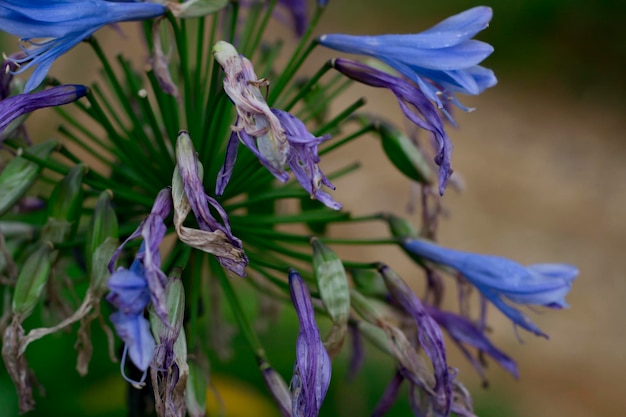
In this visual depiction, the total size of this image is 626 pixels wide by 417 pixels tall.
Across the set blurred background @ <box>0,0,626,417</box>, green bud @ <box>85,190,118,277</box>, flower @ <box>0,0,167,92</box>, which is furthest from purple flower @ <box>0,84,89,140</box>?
blurred background @ <box>0,0,626,417</box>

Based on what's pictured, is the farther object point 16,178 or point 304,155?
point 16,178

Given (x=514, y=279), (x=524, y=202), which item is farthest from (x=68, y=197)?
(x=524, y=202)

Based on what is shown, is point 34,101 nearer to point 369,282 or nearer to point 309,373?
point 309,373

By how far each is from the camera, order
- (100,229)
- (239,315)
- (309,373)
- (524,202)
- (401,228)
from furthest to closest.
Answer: (524,202) < (401,228) < (239,315) < (100,229) < (309,373)

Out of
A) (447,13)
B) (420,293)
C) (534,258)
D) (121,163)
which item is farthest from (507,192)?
(121,163)

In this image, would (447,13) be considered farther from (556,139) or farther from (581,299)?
(581,299)

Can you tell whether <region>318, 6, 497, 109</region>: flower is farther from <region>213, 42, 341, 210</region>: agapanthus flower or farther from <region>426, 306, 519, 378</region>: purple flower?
<region>426, 306, 519, 378</region>: purple flower

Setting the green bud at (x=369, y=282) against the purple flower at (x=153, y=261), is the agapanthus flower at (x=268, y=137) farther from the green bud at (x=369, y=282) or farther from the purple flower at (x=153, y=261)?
the green bud at (x=369, y=282)
